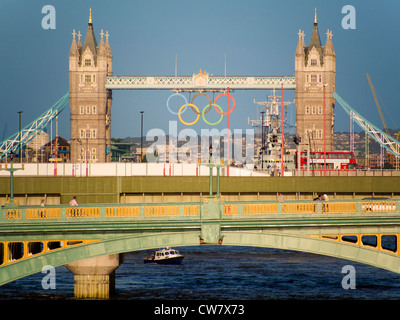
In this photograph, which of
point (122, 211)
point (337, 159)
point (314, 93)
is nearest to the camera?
point (122, 211)

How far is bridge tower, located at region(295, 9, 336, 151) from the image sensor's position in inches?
5369

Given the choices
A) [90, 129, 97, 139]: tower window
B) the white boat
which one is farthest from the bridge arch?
[90, 129, 97, 139]: tower window

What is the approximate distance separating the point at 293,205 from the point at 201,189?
1057 inches

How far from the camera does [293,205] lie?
30844 millimetres

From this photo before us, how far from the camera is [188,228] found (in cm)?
2947

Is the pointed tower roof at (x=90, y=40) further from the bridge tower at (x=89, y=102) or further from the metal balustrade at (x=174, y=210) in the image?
the metal balustrade at (x=174, y=210)

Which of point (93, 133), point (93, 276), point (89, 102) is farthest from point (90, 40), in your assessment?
point (93, 276)

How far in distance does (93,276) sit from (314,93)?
102m

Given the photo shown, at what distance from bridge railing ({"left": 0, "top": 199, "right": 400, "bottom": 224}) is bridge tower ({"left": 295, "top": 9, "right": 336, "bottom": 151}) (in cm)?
10395

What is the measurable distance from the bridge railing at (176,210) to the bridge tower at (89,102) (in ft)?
349

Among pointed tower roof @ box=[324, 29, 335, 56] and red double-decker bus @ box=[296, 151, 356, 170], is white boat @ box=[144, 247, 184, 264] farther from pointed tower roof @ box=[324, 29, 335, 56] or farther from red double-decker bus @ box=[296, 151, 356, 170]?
pointed tower roof @ box=[324, 29, 335, 56]

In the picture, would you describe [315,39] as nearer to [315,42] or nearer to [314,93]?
[315,42]
